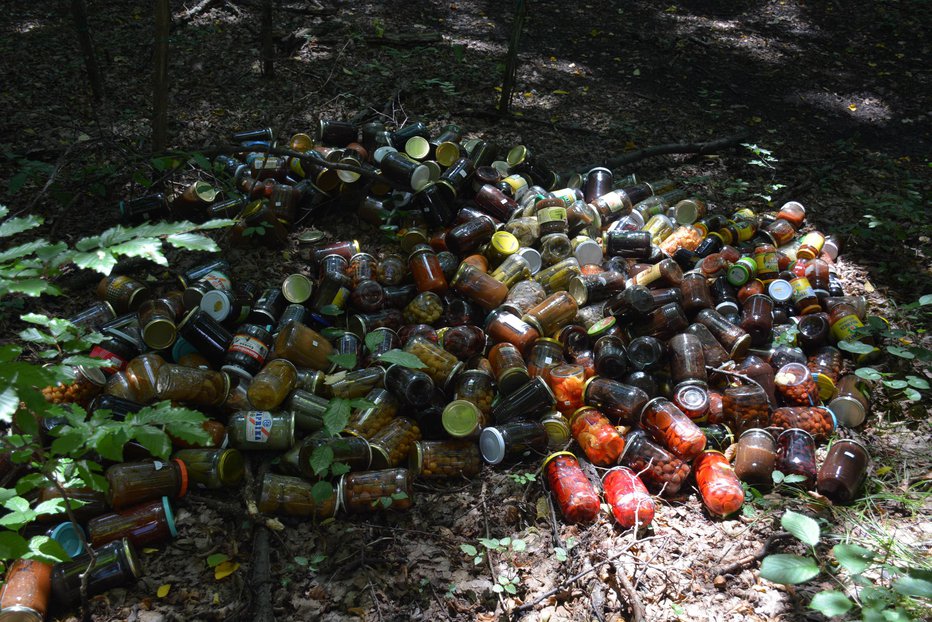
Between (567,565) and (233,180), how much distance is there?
12.0 feet

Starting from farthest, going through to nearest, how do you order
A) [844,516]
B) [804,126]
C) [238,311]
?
[804,126] → [238,311] → [844,516]

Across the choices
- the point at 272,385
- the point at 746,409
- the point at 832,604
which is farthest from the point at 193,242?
the point at 746,409

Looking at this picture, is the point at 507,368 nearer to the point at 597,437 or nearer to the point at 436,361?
the point at 436,361

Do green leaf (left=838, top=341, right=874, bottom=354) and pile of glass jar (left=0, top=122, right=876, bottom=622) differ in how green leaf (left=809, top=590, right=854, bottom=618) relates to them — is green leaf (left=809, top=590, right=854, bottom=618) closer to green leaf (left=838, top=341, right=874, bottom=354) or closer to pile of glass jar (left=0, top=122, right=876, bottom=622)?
pile of glass jar (left=0, top=122, right=876, bottom=622)

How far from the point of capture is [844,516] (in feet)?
9.50

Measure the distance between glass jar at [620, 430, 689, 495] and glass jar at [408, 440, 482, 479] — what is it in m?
0.78

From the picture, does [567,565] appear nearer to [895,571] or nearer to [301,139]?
[895,571]

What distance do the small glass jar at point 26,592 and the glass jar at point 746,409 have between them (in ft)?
10.8

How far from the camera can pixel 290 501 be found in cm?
286

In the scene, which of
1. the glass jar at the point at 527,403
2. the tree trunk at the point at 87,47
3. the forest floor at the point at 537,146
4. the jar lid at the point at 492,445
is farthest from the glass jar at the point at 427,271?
the tree trunk at the point at 87,47

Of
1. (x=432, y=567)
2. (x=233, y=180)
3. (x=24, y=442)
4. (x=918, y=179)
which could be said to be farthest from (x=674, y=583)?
(x=918, y=179)

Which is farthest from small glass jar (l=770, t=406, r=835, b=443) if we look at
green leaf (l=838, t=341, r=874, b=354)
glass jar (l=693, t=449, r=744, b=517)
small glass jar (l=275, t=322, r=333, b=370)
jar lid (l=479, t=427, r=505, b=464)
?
small glass jar (l=275, t=322, r=333, b=370)

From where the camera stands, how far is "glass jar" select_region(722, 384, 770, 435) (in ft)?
11.0

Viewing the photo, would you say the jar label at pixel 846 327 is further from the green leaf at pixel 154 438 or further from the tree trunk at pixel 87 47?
the tree trunk at pixel 87 47
